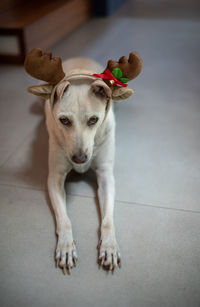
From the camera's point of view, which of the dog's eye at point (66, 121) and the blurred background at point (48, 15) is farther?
the blurred background at point (48, 15)

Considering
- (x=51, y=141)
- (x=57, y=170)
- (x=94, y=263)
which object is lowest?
(x=94, y=263)

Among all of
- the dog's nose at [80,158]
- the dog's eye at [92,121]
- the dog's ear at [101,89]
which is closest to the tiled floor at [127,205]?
the dog's nose at [80,158]

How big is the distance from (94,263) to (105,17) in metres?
4.31

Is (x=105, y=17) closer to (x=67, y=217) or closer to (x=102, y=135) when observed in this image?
(x=102, y=135)

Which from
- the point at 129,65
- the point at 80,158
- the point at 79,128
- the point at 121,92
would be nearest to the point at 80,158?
the point at 80,158

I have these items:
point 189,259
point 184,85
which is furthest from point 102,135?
point 184,85

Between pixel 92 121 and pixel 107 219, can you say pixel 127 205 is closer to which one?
pixel 107 219

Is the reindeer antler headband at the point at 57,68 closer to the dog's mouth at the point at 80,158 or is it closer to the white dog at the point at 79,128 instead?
the white dog at the point at 79,128

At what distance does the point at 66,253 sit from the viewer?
1525 mm

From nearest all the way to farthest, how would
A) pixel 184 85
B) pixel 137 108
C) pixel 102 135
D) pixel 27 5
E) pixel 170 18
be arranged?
pixel 102 135 < pixel 137 108 < pixel 184 85 < pixel 27 5 < pixel 170 18

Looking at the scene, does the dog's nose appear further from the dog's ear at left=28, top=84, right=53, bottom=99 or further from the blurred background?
the blurred background

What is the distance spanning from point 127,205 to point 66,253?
493 mm

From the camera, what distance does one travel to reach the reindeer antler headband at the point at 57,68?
1560 mm

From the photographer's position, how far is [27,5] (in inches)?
167
